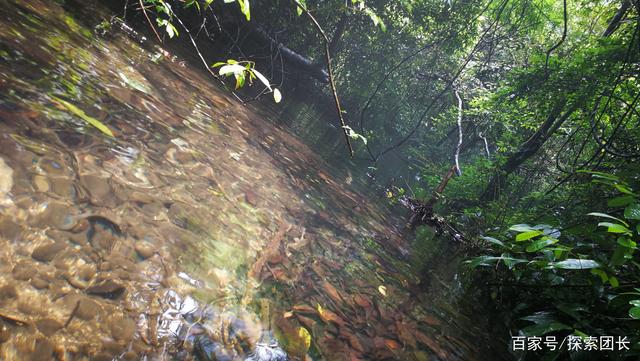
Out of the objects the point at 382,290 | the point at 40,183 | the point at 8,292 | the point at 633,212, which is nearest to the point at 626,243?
the point at 633,212

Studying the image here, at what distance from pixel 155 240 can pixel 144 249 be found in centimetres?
11

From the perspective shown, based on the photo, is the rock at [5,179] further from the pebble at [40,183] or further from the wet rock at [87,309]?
the wet rock at [87,309]

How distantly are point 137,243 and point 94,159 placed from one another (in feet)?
2.48

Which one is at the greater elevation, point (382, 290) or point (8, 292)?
point (382, 290)

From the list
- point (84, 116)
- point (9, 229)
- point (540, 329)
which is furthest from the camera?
point (84, 116)

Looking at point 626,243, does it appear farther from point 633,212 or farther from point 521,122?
point 521,122

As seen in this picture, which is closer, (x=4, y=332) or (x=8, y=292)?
(x=4, y=332)

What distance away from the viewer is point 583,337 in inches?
76.8

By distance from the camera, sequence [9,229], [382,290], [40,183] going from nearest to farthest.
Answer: [9,229], [40,183], [382,290]

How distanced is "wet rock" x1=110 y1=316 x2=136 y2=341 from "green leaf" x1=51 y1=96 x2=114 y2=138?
5.33 ft

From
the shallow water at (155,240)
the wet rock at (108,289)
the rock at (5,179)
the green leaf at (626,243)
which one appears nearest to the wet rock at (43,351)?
the shallow water at (155,240)

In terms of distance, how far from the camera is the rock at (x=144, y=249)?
183 cm

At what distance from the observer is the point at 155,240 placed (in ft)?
6.46

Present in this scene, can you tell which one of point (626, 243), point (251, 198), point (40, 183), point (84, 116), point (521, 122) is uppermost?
point (521, 122)
